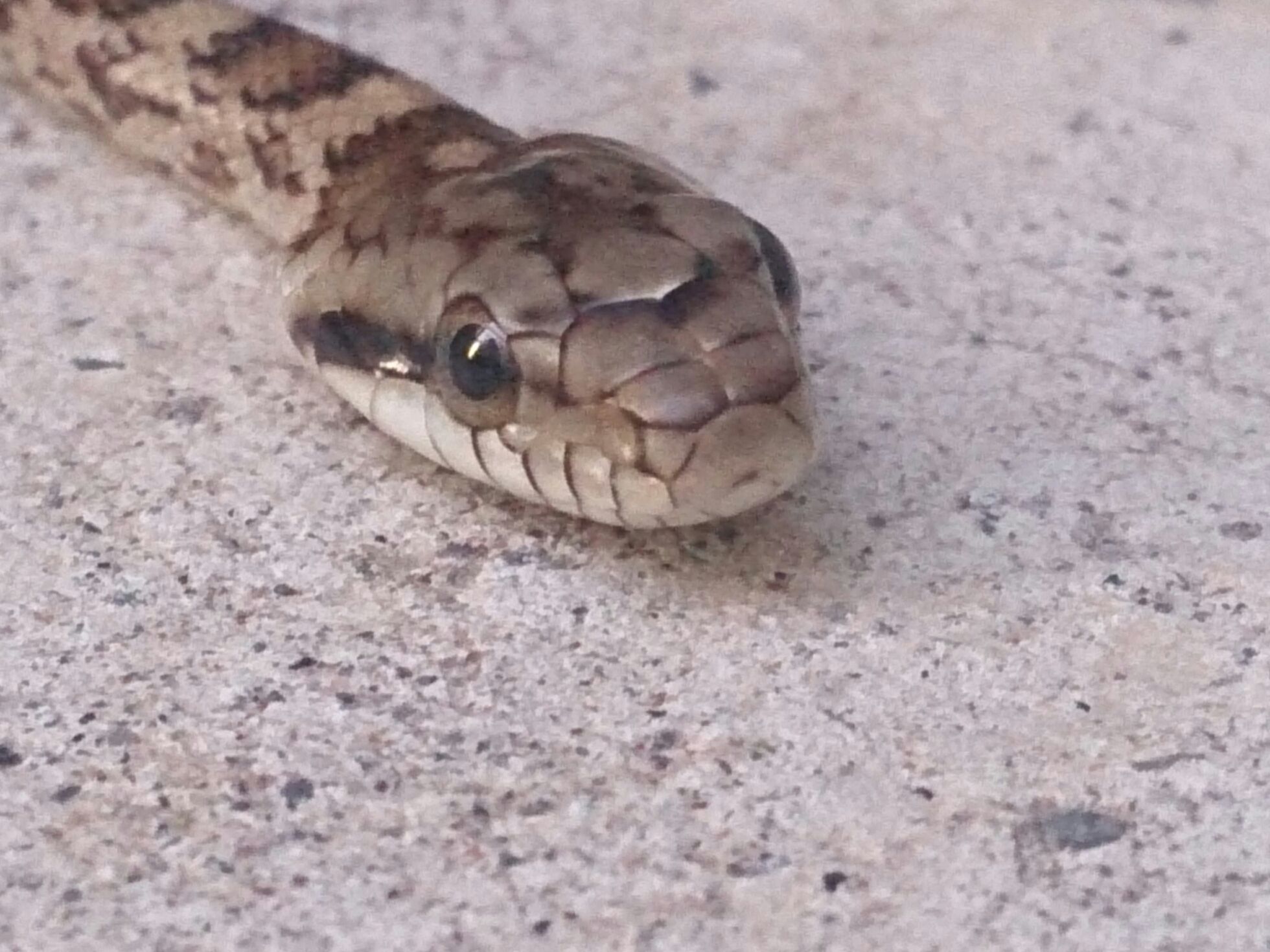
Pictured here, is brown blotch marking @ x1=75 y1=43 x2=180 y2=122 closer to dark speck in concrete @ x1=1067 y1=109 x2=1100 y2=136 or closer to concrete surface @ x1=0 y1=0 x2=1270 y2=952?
concrete surface @ x1=0 y1=0 x2=1270 y2=952

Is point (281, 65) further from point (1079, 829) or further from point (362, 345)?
point (1079, 829)

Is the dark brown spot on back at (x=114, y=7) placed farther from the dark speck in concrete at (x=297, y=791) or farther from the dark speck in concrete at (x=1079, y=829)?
the dark speck in concrete at (x=1079, y=829)

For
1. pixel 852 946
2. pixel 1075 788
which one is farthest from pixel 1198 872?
pixel 852 946

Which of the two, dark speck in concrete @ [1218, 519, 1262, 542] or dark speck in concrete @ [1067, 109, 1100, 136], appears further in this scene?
dark speck in concrete @ [1067, 109, 1100, 136]

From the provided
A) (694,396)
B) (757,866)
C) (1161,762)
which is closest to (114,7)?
(694,396)

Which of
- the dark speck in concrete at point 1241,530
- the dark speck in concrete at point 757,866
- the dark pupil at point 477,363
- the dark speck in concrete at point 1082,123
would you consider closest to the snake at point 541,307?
the dark pupil at point 477,363

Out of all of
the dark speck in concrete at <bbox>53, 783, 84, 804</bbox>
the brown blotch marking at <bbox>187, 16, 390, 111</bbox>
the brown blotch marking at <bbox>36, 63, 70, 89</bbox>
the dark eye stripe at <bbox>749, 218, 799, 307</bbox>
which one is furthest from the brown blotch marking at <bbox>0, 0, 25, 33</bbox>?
the dark speck in concrete at <bbox>53, 783, 84, 804</bbox>

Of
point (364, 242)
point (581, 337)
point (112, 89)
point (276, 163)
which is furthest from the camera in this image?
point (112, 89)
